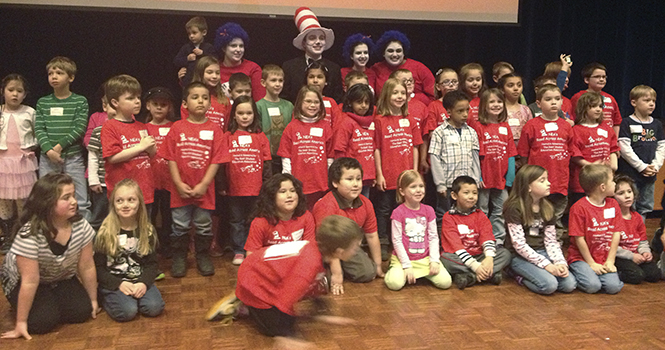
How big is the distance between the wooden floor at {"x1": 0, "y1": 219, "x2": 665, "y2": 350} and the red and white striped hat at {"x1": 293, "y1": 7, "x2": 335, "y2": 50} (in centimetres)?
202

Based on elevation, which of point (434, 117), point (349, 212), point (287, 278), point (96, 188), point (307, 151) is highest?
point (434, 117)

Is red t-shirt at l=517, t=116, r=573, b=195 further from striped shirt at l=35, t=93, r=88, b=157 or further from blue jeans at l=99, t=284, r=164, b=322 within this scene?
striped shirt at l=35, t=93, r=88, b=157

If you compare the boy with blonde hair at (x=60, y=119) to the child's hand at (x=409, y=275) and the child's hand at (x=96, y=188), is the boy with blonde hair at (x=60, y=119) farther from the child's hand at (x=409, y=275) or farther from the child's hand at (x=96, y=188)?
the child's hand at (x=409, y=275)

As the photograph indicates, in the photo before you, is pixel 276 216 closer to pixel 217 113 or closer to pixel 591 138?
pixel 217 113

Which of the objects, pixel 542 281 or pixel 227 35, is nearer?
pixel 542 281

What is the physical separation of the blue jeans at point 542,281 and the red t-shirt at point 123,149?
7.74 ft

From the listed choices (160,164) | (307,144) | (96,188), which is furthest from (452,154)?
(96,188)

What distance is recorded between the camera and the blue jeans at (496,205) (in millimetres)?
4105

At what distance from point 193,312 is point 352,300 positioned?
34.1 inches

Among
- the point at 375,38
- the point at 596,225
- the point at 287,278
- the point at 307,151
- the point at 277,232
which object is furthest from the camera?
the point at 375,38

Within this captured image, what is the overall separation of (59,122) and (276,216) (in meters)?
1.83

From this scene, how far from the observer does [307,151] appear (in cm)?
381

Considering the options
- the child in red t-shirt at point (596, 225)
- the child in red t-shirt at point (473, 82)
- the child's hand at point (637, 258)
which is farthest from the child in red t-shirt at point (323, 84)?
the child's hand at point (637, 258)

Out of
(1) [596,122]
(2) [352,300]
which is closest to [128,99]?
(2) [352,300]
